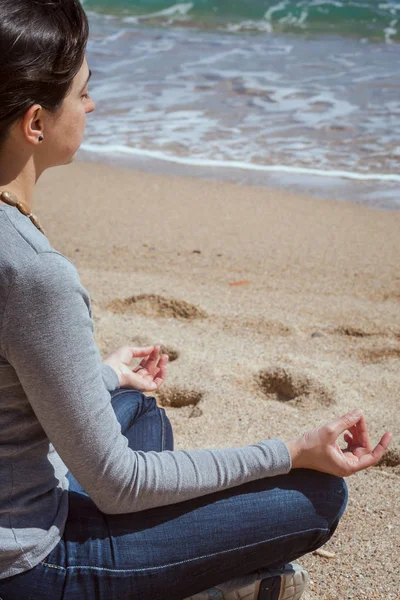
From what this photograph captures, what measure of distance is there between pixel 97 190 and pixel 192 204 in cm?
76

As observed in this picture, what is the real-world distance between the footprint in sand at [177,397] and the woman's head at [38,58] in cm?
166

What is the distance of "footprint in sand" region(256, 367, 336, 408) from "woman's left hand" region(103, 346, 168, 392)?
802 millimetres

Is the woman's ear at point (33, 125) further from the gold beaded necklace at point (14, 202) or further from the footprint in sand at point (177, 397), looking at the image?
the footprint in sand at point (177, 397)

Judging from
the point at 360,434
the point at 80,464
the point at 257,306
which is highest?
the point at 80,464

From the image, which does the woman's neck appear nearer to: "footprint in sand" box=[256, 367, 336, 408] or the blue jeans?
the blue jeans

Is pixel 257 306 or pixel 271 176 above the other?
pixel 257 306

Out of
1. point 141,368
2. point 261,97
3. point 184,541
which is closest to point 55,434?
point 184,541

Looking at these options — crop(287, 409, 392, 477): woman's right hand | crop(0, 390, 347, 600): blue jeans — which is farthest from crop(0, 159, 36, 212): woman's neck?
crop(287, 409, 392, 477): woman's right hand

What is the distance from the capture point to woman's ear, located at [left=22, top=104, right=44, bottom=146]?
1520 millimetres

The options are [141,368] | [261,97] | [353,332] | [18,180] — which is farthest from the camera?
[261,97]

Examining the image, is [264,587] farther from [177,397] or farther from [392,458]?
[177,397]

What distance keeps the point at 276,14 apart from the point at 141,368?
44.3ft

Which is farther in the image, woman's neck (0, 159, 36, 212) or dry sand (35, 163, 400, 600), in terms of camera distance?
dry sand (35, 163, 400, 600)

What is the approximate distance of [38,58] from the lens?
1475 millimetres
